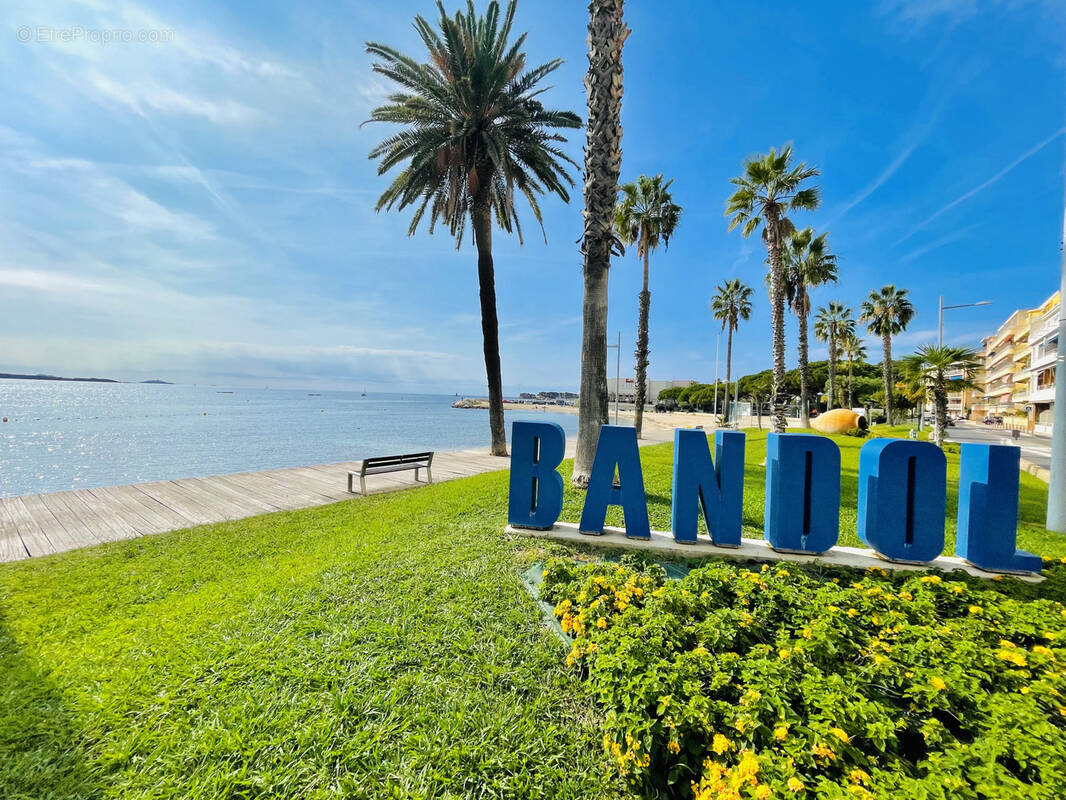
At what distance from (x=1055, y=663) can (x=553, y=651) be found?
11.4 feet

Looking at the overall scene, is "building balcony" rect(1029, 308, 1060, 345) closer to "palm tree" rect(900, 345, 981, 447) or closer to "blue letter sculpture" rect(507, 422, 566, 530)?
"palm tree" rect(900, 345, 981, 447)

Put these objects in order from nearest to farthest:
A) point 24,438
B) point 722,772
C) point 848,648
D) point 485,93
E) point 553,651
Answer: point 722,772 < point 848,648 < point 553,651 < point 485,93 < point 24,438

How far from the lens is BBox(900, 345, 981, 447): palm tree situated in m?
18.6

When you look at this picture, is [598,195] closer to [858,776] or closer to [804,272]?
[858,776]

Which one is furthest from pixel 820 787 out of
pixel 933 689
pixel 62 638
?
pixel 62 638

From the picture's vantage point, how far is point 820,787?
203cm

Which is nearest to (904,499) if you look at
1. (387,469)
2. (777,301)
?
(387,469)

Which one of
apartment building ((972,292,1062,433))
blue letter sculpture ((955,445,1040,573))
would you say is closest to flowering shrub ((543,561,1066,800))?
blue letter sculpture ((955,445,1040,573))

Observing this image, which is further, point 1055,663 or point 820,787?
point 1055,663

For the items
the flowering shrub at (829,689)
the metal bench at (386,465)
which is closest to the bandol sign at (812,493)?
the flowering shrub at (829,689)

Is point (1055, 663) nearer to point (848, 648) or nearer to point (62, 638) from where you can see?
point (848, 648)

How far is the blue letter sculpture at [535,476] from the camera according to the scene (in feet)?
21.3

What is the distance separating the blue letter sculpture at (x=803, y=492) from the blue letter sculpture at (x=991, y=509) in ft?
4.55

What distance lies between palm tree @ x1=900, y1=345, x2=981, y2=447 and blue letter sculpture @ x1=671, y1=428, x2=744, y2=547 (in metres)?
18.3
